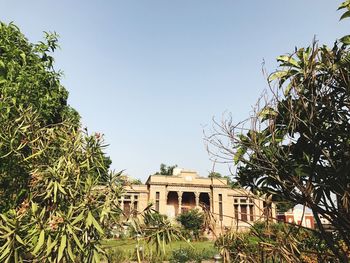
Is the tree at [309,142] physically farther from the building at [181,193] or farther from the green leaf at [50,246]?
the building at [181,193]

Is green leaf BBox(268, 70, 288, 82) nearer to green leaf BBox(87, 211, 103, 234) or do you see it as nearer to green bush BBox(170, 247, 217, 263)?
green leaf BBox(87, 211, 103, 234)

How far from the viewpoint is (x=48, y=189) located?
12.2 feet

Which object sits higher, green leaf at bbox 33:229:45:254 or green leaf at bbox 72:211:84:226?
green leaf at bbox 72:211:84:226

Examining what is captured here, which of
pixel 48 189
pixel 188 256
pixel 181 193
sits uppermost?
pixel 181 193

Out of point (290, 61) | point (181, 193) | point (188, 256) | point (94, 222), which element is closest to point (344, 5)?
point (290, 61)

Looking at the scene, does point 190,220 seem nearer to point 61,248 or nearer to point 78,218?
point 78,218

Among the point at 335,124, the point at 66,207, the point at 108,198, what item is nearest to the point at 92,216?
the point at 108,198

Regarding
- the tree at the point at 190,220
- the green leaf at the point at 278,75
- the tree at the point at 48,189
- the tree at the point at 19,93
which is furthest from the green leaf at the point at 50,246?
the tree at the point at 190,220

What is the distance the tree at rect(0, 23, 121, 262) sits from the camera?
131 inches

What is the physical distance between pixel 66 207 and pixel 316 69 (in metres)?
3.74

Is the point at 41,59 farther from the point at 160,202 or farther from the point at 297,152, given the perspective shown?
the point at 160,202

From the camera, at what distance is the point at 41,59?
7.08 m

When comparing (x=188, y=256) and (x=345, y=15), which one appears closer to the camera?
(x=345, y=15)

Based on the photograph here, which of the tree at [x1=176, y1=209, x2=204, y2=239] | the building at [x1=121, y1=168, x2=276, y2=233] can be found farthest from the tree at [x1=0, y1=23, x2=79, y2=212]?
the building at [x1=121, y1=168, x2=276, y2=233]
